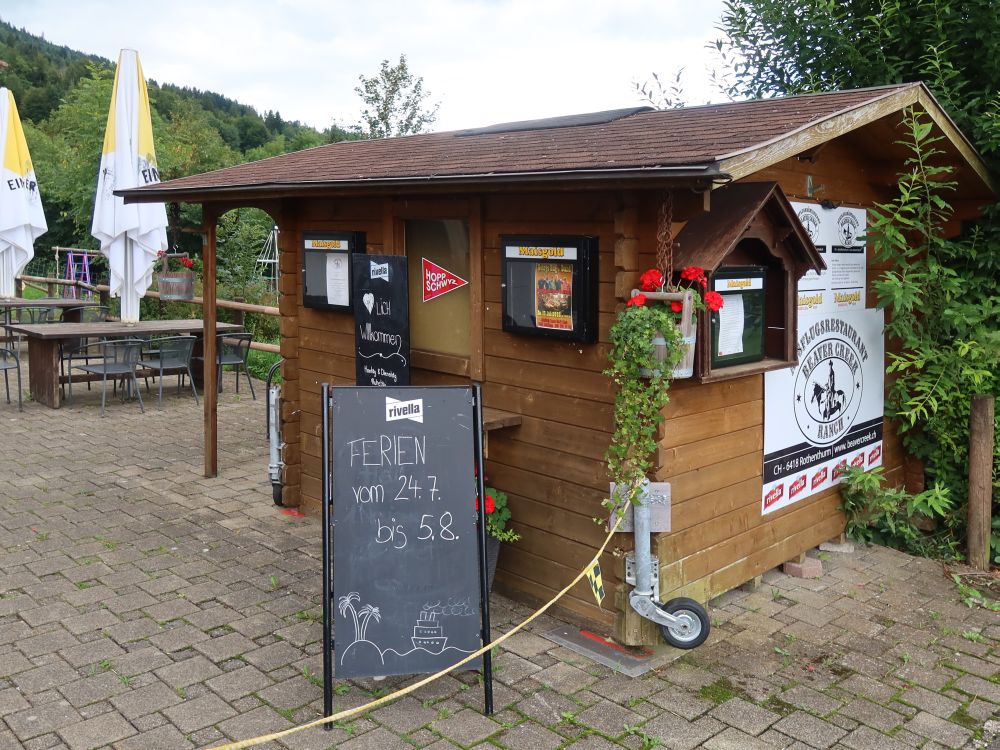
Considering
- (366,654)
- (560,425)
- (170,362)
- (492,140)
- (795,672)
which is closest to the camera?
(366,654)

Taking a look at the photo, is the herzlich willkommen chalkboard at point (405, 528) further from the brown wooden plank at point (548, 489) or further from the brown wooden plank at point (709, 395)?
the brown wooden plank at point (709, 395)

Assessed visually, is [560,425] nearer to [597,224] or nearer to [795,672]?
[597,224]

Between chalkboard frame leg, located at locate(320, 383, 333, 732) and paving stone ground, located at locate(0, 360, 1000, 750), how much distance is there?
0.16m

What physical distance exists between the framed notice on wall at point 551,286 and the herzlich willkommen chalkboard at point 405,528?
2.60 ft

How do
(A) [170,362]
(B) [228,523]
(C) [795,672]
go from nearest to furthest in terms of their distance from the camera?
(C) [795,672]
(B) [228,523]
(A) [170,362]

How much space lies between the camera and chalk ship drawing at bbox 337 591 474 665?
4.12 meters

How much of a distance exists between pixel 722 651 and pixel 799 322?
6.62 ft

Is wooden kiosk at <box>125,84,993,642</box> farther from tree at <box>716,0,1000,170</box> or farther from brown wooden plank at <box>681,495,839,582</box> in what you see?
tree at <box>716,0,1000,170</box>

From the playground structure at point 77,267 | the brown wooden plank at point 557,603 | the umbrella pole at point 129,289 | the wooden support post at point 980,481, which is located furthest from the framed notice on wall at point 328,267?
the playground structure at point 77,267

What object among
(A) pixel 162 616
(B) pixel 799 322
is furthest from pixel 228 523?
(B) pixel 799 322

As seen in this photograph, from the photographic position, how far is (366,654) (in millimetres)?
4129

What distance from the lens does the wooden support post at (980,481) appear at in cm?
590

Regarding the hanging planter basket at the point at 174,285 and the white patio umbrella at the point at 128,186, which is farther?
the white patio umbrella at the point at 128,186

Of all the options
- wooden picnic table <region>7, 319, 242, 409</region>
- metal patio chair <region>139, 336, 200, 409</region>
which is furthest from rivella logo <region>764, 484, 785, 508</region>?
metal patio chair <region>139, 336, 200, 409</region>
